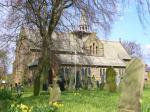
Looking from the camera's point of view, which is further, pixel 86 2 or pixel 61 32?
pixel 61 32

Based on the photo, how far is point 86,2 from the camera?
25.5m

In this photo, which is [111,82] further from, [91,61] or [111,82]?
[91,61]

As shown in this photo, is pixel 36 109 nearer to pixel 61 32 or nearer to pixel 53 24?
pixel 53 24

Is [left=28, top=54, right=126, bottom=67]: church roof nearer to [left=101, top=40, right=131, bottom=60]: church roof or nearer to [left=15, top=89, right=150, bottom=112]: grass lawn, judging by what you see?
[left=101, top=40, right=131, bottom=60]: church roof

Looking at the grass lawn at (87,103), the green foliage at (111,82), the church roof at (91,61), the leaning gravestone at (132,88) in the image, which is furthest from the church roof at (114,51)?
the leaning gravestone at (132,88)

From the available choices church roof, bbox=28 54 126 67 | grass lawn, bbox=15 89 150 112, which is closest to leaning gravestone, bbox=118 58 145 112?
grass lawn, bbox=15 89 150 112

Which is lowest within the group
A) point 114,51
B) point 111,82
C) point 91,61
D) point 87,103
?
point 87,103

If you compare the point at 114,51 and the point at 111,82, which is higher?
the point at 114,51

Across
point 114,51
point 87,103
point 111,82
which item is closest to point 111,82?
point 111,82

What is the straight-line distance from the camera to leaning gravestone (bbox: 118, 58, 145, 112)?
739cm

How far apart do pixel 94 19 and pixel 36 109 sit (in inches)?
633

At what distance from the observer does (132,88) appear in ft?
Result: 24.3

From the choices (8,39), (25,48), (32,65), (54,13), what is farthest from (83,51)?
(32,65)

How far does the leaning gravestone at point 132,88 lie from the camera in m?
7.39
